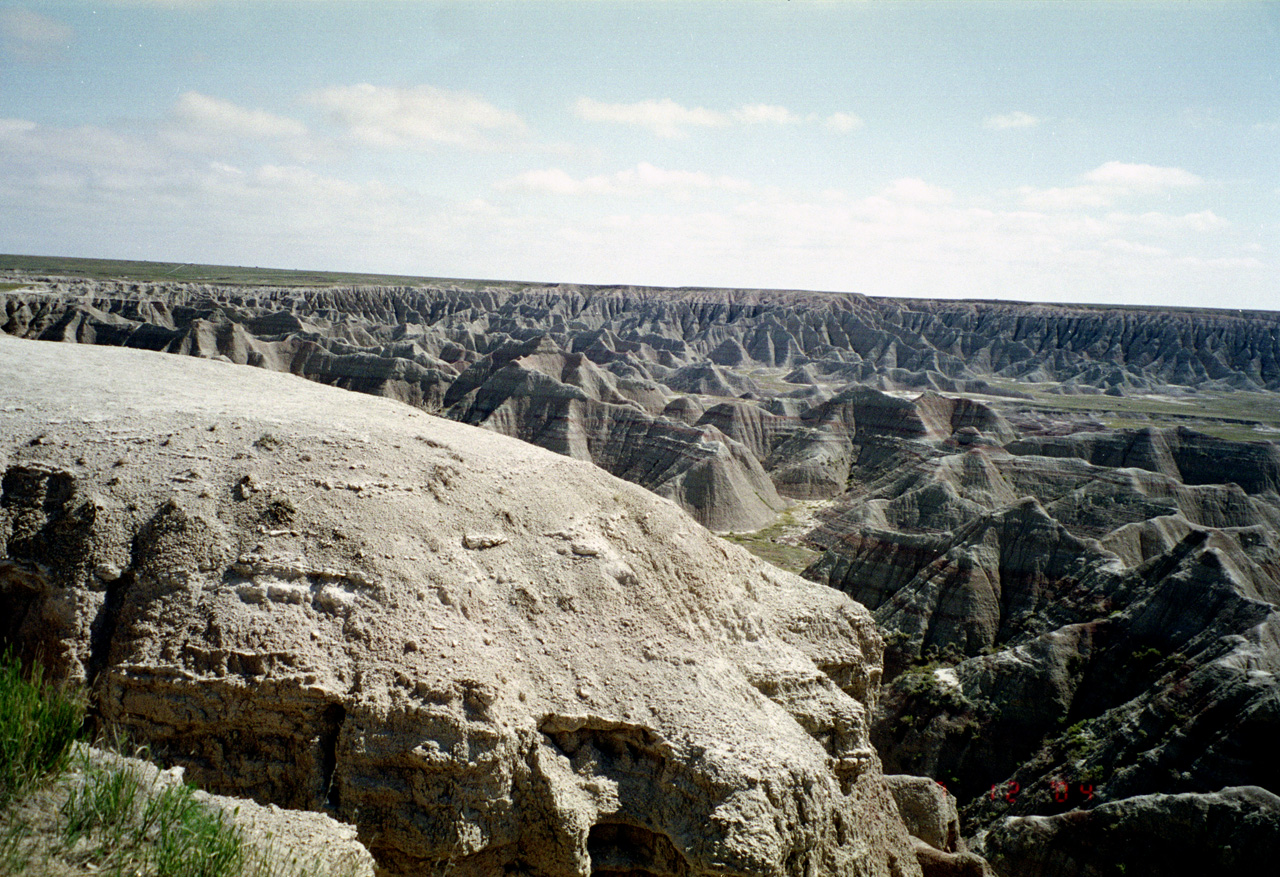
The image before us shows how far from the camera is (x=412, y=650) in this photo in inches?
295

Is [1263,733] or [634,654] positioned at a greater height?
[634,654]

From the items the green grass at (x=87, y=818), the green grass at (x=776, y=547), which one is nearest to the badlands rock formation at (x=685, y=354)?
the green grass at (x=776, y=547)

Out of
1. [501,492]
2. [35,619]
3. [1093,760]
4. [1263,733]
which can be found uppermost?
[501,492]

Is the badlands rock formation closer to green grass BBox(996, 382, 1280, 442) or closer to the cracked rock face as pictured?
green grass BBox(996, 382, 1280, 442)

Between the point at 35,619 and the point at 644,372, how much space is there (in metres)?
73.8

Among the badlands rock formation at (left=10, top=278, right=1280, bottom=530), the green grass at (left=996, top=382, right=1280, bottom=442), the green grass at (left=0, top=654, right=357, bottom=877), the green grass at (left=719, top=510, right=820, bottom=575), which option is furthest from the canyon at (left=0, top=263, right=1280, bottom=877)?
the green grass at (left=996, top=382, right=1280, bottom=442)

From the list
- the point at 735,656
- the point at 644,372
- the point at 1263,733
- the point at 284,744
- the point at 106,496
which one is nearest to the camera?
the point at 284,744

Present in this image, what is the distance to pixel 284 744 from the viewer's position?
23.4ft

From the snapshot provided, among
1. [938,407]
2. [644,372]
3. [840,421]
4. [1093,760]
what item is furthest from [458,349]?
[1093,760]

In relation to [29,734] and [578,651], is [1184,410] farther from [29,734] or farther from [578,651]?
[29,734]

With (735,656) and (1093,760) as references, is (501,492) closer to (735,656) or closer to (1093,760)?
(735,656)

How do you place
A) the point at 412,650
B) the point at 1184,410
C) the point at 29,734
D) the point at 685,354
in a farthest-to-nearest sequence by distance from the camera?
1. the point at 685,354
2. the point at 1184,410
3. the point at 412,650
4. the point at 29,734

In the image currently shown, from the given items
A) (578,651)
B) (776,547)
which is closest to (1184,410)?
(776,547)

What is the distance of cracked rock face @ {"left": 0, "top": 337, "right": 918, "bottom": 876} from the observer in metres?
7.05
